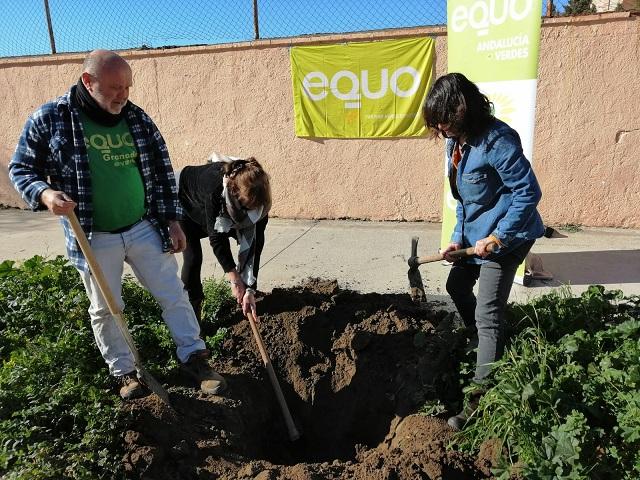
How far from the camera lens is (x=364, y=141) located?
21.8 ft

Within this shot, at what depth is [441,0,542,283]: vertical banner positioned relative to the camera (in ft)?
12.6

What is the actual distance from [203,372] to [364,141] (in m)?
4.34

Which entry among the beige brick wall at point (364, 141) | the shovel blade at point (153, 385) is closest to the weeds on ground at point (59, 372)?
the shovel blade at point (153, 385)

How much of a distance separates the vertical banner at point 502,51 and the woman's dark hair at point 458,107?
1.71 meters

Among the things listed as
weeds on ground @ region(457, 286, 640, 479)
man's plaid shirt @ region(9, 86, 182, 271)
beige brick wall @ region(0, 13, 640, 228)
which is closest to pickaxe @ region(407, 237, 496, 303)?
weeds on ground @ region(457, 286, 640, 479)

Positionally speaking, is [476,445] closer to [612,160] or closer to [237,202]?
[237,202]

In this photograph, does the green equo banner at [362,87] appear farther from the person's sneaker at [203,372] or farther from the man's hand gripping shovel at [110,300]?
the man's hand gripping shovel at [110,300]

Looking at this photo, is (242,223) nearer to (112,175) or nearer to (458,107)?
(112,175)

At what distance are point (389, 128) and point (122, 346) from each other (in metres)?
4.51

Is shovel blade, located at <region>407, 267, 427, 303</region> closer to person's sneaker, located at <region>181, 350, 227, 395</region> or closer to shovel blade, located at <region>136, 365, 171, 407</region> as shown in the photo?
person's sneaker, located at <region>181, 350, 227, 395</region>

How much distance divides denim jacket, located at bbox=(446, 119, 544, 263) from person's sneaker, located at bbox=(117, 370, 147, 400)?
6.50 ft

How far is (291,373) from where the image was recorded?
3.38 meters

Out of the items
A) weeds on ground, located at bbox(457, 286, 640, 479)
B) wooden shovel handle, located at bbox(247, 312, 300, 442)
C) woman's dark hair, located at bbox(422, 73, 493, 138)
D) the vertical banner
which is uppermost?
the vertical banner

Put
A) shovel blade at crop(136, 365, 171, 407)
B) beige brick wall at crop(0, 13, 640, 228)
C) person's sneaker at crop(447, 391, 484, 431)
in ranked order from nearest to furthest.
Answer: person's sneaker at crop(447, 391, 484, 431)
shovel blade at crop(136, 365, 171, 407)
beige brick wall at crop(0, 13, 640, 228)
